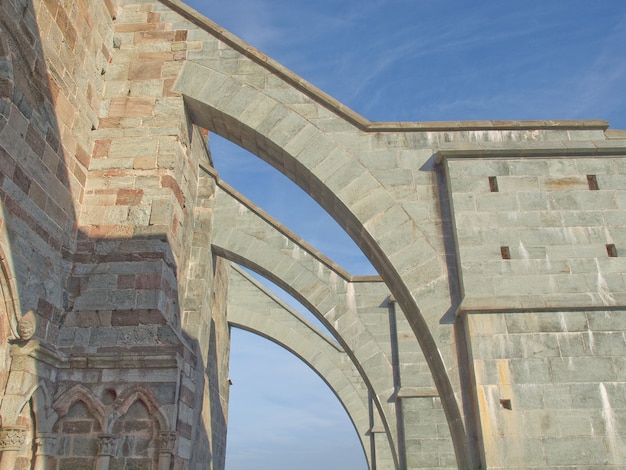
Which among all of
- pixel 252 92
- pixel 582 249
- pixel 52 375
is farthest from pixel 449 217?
pixel 52 375

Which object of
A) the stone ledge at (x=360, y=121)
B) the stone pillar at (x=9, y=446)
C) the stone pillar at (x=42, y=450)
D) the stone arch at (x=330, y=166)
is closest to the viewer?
the stone pillar at (x=9, y=446)

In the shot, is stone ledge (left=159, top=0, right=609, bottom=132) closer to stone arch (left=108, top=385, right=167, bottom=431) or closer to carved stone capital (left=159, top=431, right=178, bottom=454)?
stone arch (left=108, top=385, right=167, bottom=431)

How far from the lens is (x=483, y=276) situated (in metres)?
5.45

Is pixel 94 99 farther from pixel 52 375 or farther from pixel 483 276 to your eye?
pixel 483 276

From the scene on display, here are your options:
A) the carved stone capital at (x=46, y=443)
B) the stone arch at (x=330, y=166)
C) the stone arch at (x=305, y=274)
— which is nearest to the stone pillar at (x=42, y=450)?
the carved stone capital at (x=46, y=443)

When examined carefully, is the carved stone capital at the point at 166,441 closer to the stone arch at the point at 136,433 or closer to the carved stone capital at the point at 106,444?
the stone arch at the point at 136,433

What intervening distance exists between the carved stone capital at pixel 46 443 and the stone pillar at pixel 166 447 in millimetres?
919

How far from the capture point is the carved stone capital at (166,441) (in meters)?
4.93

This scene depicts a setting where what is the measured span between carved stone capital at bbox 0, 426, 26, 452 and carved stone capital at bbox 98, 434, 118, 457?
0.62 m

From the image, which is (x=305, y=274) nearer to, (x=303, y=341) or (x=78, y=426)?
(x=303, y=341)

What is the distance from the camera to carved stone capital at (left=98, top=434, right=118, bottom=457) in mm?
4871

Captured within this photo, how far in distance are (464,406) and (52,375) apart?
12.1ft

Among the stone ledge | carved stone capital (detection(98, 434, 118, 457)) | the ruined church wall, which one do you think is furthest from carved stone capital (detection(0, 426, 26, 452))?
the stone ledge

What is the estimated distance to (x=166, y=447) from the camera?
4.93 m
